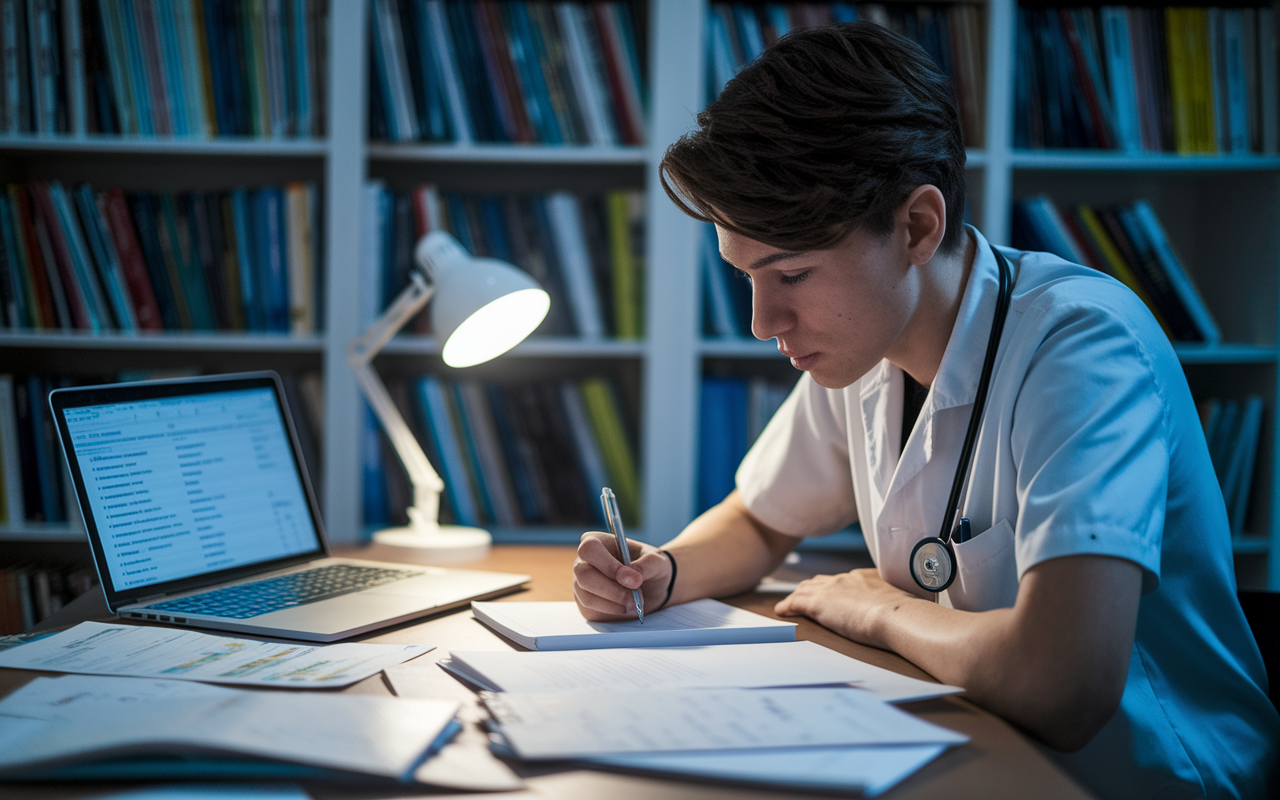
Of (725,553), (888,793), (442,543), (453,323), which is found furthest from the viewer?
(442,543)

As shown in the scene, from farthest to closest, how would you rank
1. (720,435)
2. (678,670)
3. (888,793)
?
(720,435) → (678,670) → (888,793)

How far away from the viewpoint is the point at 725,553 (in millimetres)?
1146

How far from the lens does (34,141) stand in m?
1.90

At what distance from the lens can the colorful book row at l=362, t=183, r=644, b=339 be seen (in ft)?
6.47

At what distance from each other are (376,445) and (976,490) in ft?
4.58

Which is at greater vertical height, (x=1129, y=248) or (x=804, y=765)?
(x=1129, y=248)

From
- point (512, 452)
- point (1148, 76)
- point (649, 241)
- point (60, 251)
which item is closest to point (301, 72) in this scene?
point (60, 251)

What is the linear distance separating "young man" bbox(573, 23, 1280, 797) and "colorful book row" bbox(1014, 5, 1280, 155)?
114cm

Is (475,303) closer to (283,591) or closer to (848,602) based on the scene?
(283,591)

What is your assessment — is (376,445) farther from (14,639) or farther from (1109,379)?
(1109,379)

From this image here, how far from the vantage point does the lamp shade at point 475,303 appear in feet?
4.11

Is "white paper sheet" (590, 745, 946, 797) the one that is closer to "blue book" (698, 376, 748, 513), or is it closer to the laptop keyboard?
the laptop keyboard

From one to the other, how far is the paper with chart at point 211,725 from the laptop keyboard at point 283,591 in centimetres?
24

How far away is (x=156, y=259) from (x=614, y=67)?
3.62 ft
